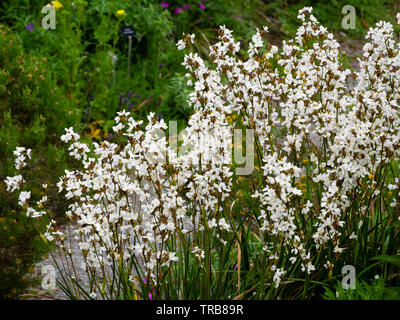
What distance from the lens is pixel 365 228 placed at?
2.66 meters

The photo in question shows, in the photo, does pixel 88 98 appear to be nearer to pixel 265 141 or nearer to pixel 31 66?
pixel 31 66

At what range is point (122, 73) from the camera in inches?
250

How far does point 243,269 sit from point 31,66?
8.81 ft

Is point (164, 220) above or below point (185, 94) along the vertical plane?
below

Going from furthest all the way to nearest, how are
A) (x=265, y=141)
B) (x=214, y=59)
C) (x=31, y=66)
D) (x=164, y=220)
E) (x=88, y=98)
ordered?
(x=88, y=98)
(x=31, y=66)
(x=265, y=141)
(x=214, y=59)
(x=164, y=220)

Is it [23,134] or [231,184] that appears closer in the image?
[231,184]

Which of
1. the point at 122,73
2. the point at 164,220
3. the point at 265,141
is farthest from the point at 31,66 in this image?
the point at 164,220

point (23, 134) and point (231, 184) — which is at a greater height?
point (23, 134)

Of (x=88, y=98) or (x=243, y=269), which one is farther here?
(x=88, y=98)

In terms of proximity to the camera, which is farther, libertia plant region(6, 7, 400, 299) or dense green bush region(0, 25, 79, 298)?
dense green bush region(0, 25, 79, 298)

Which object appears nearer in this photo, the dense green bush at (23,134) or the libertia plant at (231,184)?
the libertia plant at (231,184)

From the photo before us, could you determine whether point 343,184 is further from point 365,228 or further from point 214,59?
point 214,59
